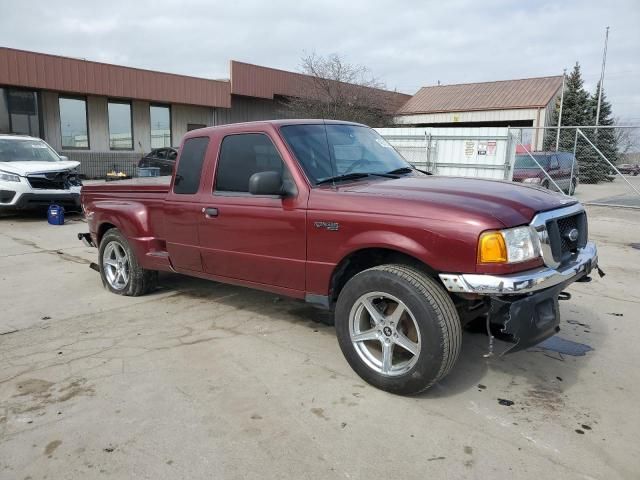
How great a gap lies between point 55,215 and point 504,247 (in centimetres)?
1058

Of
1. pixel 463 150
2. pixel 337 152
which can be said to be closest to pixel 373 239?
pixel 337 152

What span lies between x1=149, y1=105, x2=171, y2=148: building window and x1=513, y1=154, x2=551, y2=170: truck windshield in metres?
16.5

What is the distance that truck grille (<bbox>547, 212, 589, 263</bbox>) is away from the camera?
3.31m

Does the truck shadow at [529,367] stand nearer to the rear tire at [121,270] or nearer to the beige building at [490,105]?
the rear tire at [121,270]

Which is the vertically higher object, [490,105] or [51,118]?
[490,105]

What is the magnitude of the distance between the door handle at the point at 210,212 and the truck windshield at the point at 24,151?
9713 millimetres

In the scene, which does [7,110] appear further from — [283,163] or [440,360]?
[440,360]

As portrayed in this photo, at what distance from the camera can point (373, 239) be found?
3357 millimetres

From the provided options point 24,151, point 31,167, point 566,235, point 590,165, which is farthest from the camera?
point 590,165

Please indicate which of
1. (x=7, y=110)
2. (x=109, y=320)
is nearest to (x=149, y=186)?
(x=109, y=320)

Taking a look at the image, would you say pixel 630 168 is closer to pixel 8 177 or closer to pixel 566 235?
pixel 566 235

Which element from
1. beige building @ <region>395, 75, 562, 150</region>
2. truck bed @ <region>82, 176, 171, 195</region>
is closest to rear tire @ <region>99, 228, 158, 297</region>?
truck bed @ <region>82, 176, 171, 195</region>

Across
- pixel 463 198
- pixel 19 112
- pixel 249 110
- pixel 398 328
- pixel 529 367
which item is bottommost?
pixel 529 367

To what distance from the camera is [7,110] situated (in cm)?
1959
